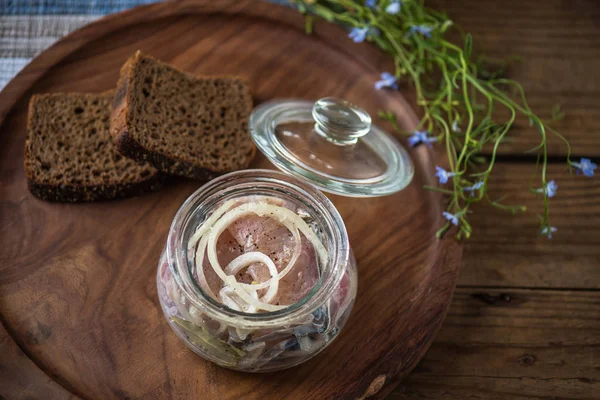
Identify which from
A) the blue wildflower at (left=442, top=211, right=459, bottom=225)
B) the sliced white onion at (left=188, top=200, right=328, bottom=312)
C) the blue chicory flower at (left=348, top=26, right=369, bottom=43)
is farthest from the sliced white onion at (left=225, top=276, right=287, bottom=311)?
the blue chicory flower at (left=348, top=26, right=369, bottom=43)

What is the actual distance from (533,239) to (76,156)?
177 cm

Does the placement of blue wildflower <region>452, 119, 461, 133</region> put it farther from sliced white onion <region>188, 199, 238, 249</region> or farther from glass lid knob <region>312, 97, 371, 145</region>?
sliced white onion <region>188, 199, 238, 249</region>

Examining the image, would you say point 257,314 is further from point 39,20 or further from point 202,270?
point 39,20

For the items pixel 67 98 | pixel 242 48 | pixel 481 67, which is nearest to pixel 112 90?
pixel 67 98

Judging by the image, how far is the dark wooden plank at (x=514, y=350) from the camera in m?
2.07

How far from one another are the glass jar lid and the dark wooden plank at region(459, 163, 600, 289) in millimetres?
508

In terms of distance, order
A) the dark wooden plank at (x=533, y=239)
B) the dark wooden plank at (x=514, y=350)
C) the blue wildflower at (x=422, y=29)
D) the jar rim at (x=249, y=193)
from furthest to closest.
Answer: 1. the blue wildflower at (x=422, y=29)
2. the dark wooden plank at (x=533, y=239)
3. the dark wooden plank at (x=514, y=350)
4. the jar rim at (x=249, y=193)

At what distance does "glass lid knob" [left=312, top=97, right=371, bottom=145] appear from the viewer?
1935 mm

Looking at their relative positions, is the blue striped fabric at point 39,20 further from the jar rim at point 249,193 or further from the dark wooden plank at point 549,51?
the jar rim at point 249,193

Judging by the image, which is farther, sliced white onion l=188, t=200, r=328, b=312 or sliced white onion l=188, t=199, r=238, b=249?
sliced white onion l=188, t=199, r=238, b=249

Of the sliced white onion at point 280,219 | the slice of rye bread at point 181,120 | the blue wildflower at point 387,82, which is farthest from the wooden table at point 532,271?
the slice of rye bread at point 181,120

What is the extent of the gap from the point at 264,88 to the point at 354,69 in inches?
15.7

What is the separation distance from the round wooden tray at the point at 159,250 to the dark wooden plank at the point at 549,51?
0.62 m

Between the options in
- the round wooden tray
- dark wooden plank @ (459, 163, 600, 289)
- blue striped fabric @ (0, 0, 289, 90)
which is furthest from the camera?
blue striped fabric @ (0, 0, 289, 90)
